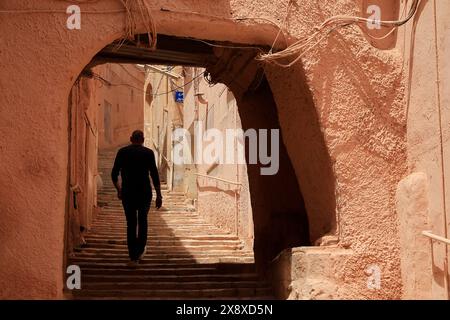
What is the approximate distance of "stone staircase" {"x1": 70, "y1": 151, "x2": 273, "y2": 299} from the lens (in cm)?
522

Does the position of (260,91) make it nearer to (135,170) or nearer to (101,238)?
(135,170)

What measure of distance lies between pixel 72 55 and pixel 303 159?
6.54 ft

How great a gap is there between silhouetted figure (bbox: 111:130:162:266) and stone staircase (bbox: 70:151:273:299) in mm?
235

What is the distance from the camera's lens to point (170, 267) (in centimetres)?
635

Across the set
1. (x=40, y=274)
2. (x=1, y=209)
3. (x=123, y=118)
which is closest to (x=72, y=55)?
(x=1, y=209)

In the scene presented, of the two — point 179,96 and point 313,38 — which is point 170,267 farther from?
point 179,96

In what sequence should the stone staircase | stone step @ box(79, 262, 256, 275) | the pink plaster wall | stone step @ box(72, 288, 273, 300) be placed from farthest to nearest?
the pink plaster wall < stone step @ box(79, 262, 256, 275) < the stone staircase < stone step @ box(72, 288, 273, 300)

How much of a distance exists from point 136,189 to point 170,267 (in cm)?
88

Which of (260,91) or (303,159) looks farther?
(260,91)

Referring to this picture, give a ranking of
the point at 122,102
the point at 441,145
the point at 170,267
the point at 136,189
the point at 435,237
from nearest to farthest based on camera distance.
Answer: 1. the point at 435,237
2. the point at 441,145
3. the point at 136,189
4. the point at 170,267
5. the point at 122,102

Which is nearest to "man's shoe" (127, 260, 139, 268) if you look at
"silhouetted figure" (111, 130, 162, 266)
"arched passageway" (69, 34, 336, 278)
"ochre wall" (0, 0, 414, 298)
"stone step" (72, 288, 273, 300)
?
"silhouetted figure" (111, 130, 162, 266)

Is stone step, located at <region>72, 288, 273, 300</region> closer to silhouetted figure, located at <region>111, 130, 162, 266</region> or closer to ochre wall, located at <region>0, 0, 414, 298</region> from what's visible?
ochre wall, located at <region>0, 0, 414, 298</region>

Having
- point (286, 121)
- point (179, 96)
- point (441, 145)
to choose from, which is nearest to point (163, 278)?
point (286, 121)

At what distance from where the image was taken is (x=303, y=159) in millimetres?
5027
